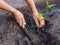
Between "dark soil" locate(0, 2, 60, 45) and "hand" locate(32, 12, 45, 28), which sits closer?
"dark soil" locate(0, 2, 60, 45)

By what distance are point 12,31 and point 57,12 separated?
73cm

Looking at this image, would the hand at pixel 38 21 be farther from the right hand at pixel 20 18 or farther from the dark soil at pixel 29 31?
the right hand at pixel 20 18

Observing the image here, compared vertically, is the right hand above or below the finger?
above

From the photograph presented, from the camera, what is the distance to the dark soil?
2.39 m

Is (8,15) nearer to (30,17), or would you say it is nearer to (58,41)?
(30,17)

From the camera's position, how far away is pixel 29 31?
255cm

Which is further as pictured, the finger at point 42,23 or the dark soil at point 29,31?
the finger at point 42,23

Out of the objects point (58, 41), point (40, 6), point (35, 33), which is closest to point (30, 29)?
point (35, 33)

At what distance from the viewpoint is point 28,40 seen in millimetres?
2424

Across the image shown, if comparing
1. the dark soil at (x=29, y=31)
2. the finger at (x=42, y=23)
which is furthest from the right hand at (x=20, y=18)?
the finger at (x=42, y=23)

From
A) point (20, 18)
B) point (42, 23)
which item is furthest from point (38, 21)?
point (20, 18)

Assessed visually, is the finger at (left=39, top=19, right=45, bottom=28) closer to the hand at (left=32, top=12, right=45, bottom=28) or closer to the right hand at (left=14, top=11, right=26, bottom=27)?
the hand at (left=32, top=12, right=45, bottom=28)

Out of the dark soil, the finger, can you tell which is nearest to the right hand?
the dark soil

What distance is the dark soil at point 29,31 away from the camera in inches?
94.3
